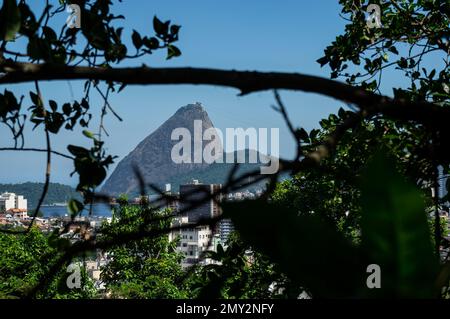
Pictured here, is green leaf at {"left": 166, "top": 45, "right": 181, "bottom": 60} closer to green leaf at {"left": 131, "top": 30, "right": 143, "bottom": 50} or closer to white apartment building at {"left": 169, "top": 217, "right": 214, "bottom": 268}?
green leaf at {"left": 131, "top": 30, "right": 143, "bottom": 50}

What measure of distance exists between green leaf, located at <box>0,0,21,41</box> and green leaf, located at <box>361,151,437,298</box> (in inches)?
28.8

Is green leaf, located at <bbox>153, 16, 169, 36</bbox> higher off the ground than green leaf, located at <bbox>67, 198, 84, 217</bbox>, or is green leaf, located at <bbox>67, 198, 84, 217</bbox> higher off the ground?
green leaf, located at <bbox>153, 16, 169, 36</bbox>

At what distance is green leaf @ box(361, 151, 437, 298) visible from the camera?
316 millimetres

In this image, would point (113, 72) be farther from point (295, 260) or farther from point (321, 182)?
point (321, 182)

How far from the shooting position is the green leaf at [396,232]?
12.4 inches

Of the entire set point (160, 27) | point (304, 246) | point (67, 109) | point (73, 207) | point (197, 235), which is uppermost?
point (197, 235)

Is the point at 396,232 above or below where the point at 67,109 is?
below

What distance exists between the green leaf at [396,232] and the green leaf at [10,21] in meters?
0.73

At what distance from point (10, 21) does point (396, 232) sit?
0.77 metres

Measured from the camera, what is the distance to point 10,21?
89 cm

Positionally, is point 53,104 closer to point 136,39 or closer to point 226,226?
point 136,39

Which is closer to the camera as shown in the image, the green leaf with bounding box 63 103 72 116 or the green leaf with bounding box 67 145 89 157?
the green leaf with bounding box 67 145 89 157

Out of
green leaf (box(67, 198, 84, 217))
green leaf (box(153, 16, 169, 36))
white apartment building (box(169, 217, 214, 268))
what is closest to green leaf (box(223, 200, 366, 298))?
white apartment building (box(169, 217, 214, 268))

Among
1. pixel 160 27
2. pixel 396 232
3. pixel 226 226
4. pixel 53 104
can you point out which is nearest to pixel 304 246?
pixel 396 232
